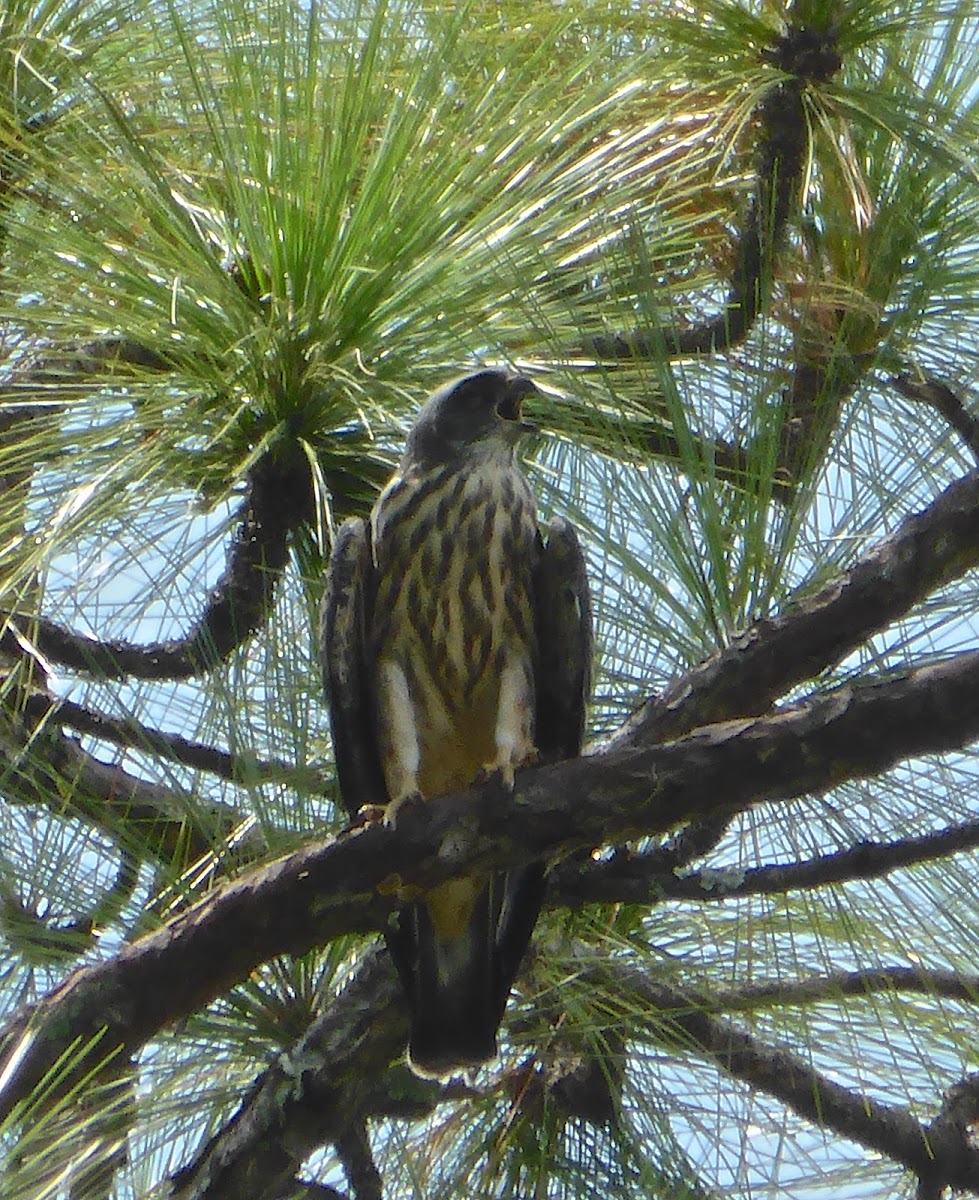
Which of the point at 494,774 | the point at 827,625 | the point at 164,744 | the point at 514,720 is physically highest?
the point at 164,744

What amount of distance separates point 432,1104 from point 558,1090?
0.53 feet

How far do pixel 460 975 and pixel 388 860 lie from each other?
0.49 metres

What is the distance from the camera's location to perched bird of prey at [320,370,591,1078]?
2.15m

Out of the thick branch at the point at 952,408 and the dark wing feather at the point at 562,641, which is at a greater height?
the dark wing feather at the point at 562,641

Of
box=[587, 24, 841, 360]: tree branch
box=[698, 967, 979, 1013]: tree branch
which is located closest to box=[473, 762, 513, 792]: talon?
box=[698, 967, 979, 1013]: tree branch

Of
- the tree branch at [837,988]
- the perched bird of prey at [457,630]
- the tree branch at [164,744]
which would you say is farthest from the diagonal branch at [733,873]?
the tree branch at [164,744]

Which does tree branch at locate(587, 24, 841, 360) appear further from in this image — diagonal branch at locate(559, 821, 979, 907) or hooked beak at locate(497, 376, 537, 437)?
diagonal branch at locate(559, 821, 979, 907)

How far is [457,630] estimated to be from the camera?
2172mm

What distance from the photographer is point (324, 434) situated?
84.3 inches

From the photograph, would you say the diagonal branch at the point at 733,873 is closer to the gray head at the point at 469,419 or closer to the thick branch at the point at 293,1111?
the thick branch at the point at 293,1111

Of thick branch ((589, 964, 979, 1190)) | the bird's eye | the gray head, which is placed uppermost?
the bird's eye

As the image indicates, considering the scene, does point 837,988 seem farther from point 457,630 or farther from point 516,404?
point 516,404

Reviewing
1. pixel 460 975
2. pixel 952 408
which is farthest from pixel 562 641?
pixel 952 408

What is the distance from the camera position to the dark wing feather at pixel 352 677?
6.97ft
